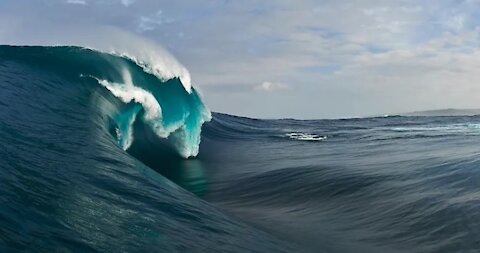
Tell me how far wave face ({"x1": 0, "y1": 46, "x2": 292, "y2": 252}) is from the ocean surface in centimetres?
2

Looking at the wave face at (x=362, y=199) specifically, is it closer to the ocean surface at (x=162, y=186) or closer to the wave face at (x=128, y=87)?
the ocean surface at (x=162, y=186)

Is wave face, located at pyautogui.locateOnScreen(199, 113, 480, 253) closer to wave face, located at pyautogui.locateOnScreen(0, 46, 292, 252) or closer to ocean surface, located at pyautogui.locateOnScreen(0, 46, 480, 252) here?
ocean surface, located at pyautogui.locateOnScreen(0, 46, 480, 252)

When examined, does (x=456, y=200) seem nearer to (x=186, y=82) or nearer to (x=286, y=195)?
(x=286, y=195)

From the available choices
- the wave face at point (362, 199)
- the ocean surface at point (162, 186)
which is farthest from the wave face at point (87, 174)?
the wave face at point (362, 199)

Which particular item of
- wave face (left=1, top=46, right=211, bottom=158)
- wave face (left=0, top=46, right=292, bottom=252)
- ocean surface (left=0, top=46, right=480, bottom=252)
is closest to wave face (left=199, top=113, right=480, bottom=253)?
ocean surface (left=0, top=46, right=480, bottom=252)

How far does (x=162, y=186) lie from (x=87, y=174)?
1209 millimetres

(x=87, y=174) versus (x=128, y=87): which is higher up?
(x=128, y=87)

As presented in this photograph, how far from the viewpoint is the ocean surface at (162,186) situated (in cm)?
395

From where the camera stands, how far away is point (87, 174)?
5.08 m

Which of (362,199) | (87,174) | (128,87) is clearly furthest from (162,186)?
(128,87)

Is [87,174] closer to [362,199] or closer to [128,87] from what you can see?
[362,199]

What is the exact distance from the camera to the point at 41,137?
5.96m

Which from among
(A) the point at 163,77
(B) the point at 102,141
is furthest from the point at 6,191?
(A) the point at 163,77

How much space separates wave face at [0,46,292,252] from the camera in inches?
141
